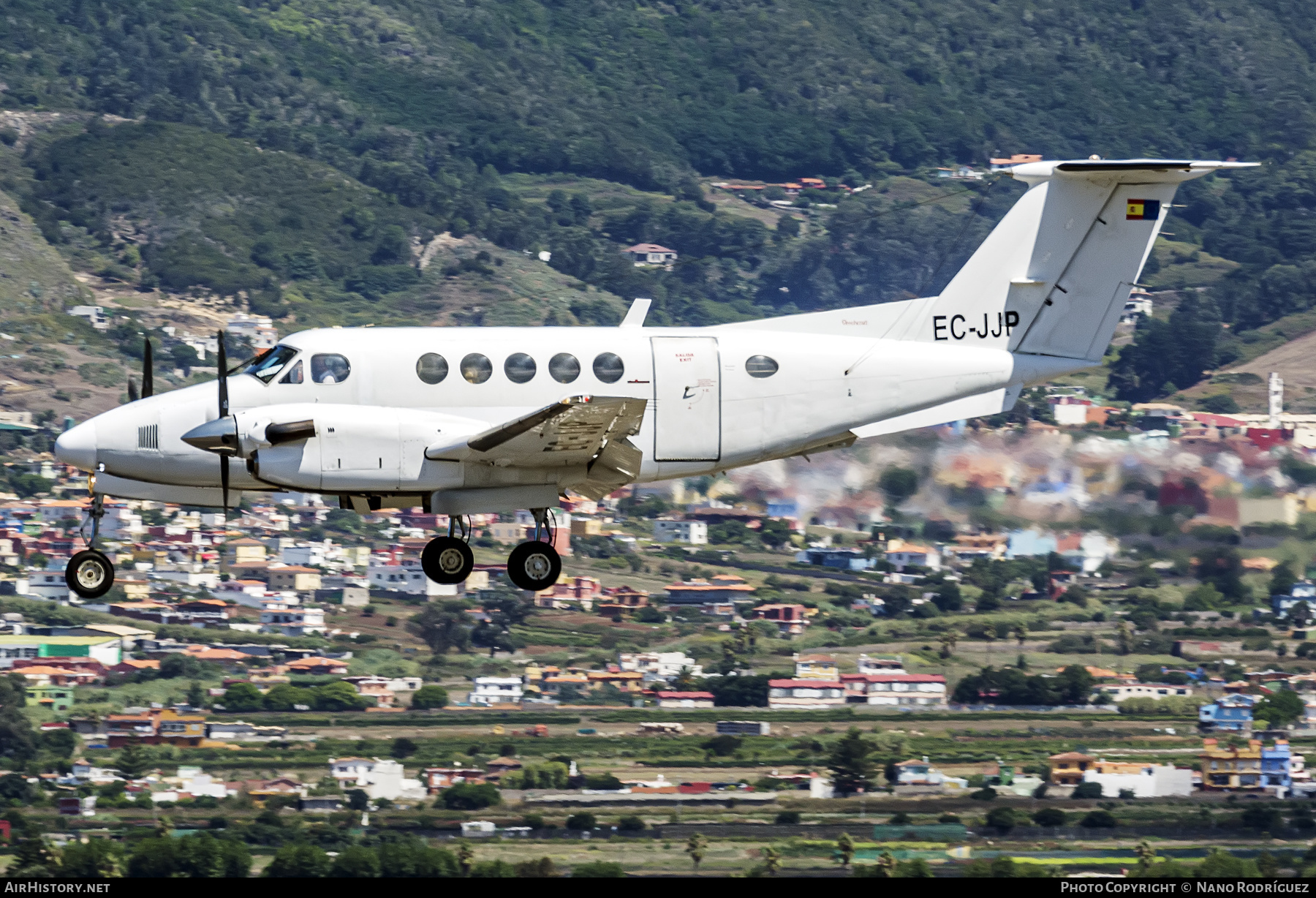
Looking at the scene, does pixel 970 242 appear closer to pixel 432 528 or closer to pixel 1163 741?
pixel 432 528

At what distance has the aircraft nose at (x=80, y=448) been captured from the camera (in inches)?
1021

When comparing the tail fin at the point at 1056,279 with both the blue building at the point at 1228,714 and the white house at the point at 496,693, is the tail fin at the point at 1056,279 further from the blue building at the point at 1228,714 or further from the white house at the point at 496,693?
the white house at the point at 496,693

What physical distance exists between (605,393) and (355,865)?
40.7 metres

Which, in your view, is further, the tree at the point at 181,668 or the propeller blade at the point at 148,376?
the tree at the point at 181,668

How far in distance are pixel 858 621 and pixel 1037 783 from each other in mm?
27590

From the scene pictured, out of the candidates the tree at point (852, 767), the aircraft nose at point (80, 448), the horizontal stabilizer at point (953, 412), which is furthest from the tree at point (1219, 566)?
the aircraft nose at point (80, 448)

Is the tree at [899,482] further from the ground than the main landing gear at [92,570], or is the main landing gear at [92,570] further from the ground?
the tree at [899,482]

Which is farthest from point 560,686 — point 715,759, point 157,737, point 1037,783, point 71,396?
point 71,396

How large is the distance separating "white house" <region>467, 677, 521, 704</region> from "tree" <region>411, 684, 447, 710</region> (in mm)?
1268

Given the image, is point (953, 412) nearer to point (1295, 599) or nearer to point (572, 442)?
point (572, 442)

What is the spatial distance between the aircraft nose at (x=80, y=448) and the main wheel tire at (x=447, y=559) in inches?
183

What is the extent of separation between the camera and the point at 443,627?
319 feet

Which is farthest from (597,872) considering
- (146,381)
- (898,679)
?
(146,381)
